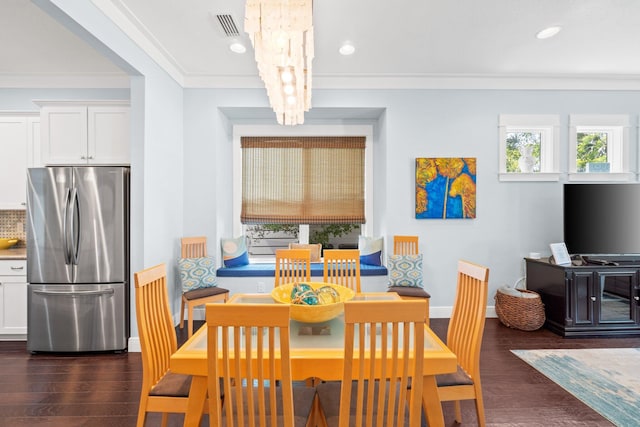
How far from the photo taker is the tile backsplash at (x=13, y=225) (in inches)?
143

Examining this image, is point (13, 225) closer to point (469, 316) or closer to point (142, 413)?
point (142, 413)

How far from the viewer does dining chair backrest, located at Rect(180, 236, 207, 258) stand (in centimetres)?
347

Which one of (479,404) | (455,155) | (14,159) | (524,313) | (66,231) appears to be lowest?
(524,313)

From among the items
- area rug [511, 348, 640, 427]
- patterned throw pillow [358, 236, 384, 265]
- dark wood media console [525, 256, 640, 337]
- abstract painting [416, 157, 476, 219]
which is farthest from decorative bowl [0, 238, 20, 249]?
dark wood media console [525, 256, 640, 337]

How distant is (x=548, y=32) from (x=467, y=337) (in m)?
2.76

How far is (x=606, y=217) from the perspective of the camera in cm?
345

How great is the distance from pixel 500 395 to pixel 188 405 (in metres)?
2.11

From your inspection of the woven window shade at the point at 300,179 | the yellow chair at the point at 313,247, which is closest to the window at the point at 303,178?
the woven window shade at the point at 300,179

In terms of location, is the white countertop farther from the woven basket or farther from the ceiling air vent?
the woven basket

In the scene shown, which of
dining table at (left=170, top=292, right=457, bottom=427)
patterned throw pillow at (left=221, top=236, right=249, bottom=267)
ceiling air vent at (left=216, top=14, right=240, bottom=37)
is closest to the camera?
dining table at (left=170, top=292, right=457, bottom=427)

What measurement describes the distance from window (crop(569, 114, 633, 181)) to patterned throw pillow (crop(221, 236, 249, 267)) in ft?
13.6

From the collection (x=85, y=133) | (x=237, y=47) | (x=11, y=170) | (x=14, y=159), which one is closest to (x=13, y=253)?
(x=11, y=170)

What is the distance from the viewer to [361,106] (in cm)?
375

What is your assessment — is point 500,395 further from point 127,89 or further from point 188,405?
point 127,89
